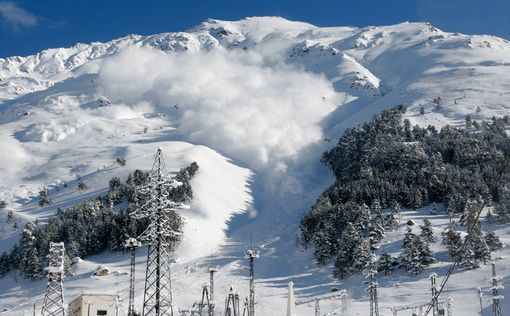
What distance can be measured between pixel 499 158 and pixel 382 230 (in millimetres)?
51635

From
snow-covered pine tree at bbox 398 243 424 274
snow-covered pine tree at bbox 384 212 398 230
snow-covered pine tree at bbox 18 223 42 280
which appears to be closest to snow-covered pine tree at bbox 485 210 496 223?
snow-covered pine tree at bbox 384 212 398 230

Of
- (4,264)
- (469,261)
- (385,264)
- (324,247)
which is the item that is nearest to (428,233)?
(385,264)

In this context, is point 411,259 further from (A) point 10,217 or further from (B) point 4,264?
(A) point 10,217

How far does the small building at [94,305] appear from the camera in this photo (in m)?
70.0

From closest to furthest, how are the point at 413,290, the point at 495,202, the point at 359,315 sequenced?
the point at 359,315
the point at 413,290
the point at 495,202

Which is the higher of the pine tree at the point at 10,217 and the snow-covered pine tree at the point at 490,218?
the pine tree at the point at 10,217

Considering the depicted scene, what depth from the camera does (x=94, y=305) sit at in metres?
71.6

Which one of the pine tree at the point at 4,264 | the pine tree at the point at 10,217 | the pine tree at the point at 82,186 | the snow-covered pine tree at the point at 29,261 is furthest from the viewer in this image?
the pine tree at the point at 82,186

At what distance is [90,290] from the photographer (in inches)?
4087

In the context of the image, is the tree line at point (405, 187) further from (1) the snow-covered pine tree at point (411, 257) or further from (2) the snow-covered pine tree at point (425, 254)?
(2) the snow-covered pine tree at point (425, 254)

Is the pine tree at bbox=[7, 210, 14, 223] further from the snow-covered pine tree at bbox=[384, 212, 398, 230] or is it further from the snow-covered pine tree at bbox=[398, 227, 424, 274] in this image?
the snow-covered pine tree at bbox=[398, 227, 424, 274]

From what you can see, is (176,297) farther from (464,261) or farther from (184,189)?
(184,189)

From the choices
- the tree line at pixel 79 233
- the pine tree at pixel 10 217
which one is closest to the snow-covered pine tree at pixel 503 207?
the tree line at pixel 79 233

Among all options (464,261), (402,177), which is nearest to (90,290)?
(464,261)
